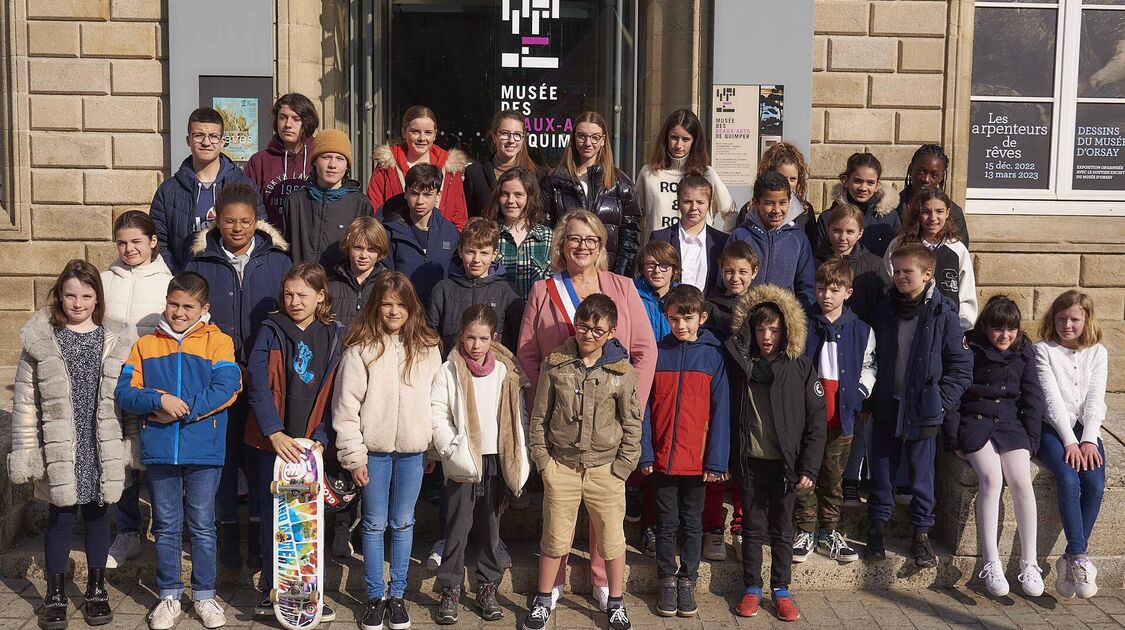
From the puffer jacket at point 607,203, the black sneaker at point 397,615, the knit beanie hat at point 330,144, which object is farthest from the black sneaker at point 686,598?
the knit beanie hat at point 330,144

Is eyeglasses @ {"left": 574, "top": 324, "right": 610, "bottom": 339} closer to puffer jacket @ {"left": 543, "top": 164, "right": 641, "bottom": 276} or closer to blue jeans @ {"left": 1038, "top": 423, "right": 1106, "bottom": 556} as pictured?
puffer jacket @ {"left": 543, "top": 164, "right": 641, "bottom": 276}

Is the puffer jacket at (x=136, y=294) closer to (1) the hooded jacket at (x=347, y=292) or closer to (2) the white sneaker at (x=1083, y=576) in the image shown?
(1) the hooded jacket at (x=347, y=292)

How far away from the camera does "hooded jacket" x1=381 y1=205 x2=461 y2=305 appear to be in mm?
5809

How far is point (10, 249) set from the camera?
A: 8.45 meters

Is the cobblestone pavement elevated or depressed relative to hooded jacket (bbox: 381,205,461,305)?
depressed

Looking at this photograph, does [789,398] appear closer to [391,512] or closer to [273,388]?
[391,512]

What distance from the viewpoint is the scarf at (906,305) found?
18.5ft

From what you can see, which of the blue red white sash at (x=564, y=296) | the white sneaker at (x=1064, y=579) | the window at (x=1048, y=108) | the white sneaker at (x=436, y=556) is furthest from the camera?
the window at (x=1048, y=108)

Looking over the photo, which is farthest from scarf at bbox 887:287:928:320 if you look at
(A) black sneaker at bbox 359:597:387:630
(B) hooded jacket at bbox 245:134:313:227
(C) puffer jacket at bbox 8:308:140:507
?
(C) puffer jacket at bbox 8:308:140:507

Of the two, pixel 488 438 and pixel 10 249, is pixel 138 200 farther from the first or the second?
pixel 488 438

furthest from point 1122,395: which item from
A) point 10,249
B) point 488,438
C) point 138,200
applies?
point 10,249

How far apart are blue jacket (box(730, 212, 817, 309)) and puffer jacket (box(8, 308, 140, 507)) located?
126 inches

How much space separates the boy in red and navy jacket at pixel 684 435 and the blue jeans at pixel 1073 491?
180cm

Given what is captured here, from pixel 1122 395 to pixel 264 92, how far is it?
7.20 metres
